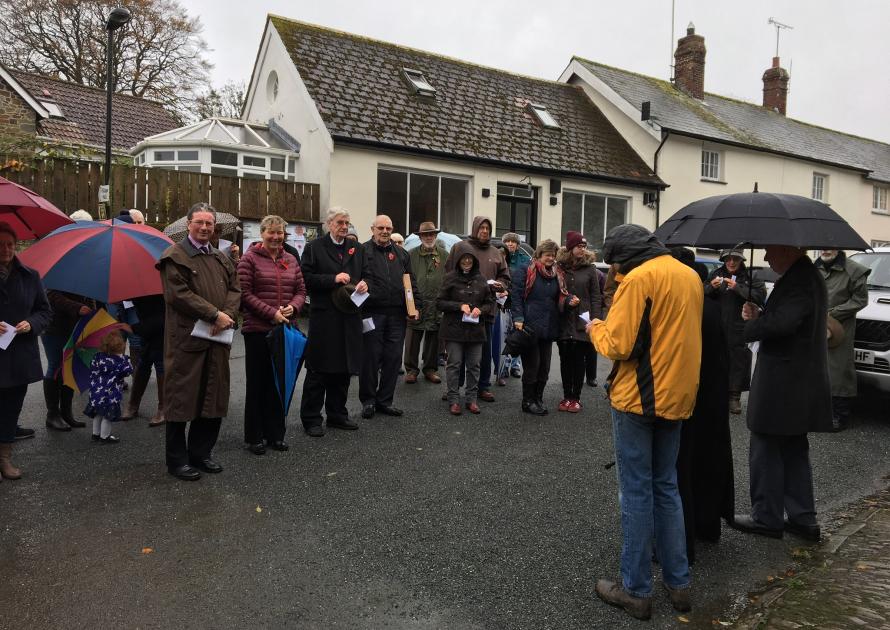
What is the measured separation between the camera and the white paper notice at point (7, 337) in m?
4.66

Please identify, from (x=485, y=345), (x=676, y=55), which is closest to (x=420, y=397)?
(x=485, y=345)

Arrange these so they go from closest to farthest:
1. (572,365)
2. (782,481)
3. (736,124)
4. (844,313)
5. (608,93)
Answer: (782,481) < (844,313) < (572,365) < (608,93) < (736,124)

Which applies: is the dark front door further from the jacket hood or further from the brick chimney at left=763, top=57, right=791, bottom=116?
the brick chimney at left=763, top=57, right=791, bottom=116

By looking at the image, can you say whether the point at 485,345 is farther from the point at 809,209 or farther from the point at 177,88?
the point at 177,88

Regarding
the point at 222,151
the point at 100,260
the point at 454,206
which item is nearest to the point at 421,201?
the point at 454,206

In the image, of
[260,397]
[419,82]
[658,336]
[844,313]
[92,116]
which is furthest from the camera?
[92,116]

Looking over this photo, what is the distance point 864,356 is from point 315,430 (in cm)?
601

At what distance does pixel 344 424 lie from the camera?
646cm

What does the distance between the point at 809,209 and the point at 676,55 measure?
27.9 m

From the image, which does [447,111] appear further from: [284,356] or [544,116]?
[284,356]

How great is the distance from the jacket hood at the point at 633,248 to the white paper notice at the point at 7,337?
4.20 m

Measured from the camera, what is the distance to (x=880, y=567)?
12.6 feet

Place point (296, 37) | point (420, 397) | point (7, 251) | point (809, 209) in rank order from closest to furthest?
point (809, 209) < point (7, 251) < point (420, 397) < point (296, 37)

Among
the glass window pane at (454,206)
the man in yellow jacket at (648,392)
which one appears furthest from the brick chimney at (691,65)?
the man in yellow jacket at (648,392)
